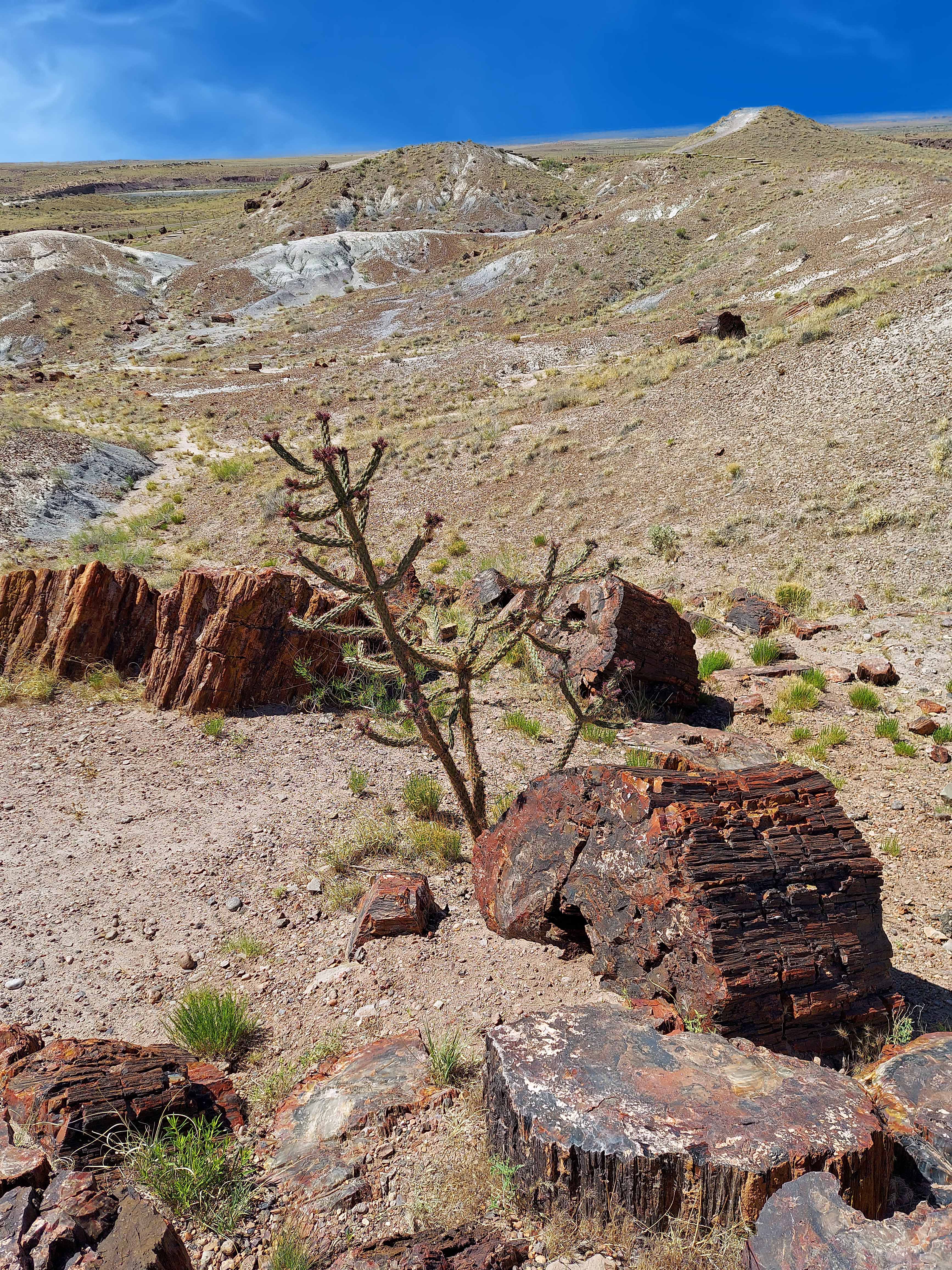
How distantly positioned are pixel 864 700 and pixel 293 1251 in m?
8.55

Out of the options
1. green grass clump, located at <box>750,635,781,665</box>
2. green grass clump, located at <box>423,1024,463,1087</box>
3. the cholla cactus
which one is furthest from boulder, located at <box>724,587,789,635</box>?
green grass clump, located at <box>423,1024,463,1087</box>

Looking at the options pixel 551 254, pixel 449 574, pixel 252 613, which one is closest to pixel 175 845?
pixel 252 613

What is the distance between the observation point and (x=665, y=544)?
1466 cm

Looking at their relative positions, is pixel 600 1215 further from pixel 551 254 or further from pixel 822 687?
pixel 551 254

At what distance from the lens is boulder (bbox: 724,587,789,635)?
447 inches

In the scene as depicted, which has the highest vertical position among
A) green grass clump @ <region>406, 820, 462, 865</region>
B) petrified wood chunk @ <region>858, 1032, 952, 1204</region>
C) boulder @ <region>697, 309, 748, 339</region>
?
boulder @ <region>697, 309, 748, 339</region>

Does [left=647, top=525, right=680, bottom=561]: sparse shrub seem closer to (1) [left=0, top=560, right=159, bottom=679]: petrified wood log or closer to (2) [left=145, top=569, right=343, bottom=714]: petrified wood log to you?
(2) [left=145, top=569, right=343, bottom=714]: petrified wood log

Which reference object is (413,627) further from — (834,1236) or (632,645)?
(834,1236)

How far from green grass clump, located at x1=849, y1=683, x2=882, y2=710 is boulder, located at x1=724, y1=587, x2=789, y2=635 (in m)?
2.38

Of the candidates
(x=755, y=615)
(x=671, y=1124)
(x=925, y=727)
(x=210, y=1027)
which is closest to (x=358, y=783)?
(x=210, y=1027)

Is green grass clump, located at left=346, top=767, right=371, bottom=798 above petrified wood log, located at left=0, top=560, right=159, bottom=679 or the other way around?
the other way around

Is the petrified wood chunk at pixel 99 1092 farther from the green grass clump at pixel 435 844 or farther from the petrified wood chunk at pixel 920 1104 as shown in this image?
the petrified wood chunk at pixel 920 1104

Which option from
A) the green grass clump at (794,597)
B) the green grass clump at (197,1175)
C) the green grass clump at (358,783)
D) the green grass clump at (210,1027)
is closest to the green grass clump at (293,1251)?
the green grass clump at (197,1175)

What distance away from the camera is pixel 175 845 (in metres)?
6.88
